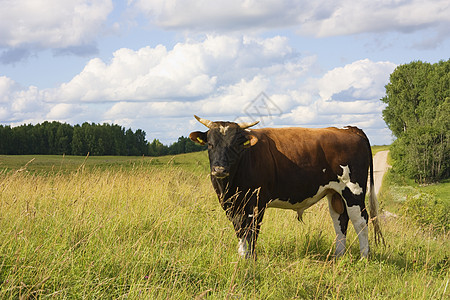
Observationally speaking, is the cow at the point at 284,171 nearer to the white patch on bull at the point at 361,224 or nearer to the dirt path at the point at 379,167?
the white patch on bull at the point at 361,224

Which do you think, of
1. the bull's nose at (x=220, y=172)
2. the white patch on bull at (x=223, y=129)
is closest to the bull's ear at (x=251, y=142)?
the white patch on bull at (x=223, y=129)

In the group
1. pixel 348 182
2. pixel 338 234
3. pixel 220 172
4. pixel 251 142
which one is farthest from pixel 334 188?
pixel 220 172

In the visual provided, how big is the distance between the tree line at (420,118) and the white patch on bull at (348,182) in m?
51.5

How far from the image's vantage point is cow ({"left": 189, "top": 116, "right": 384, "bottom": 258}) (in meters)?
6.62

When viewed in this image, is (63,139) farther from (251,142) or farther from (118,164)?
(251,142)

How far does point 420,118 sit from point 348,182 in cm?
5622

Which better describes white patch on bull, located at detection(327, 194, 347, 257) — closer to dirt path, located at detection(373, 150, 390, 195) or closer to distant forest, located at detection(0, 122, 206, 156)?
dirt path, located at detection(373, 150, 390, 195)

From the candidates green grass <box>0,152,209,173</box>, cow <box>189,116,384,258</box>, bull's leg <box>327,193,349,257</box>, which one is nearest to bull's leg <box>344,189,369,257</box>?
cow <box>189,116,384,258</box>

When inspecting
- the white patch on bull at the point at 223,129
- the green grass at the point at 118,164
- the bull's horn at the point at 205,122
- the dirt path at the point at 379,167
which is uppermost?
the bull's horn at the point at 205,122

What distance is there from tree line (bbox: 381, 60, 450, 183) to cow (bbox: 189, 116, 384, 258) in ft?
169

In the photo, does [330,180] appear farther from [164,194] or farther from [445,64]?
[445,64]

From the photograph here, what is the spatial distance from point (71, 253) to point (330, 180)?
448 centimetres

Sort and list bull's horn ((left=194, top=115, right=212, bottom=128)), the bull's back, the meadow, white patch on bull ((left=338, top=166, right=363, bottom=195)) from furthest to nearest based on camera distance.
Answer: white patch on bull ((left=338, top=166, right=363, bottom=195)) → the bull's back → bull's horn ((left=194, top=115, right=212, bottom=128)) → the meadow

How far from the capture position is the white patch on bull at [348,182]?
7.62m
